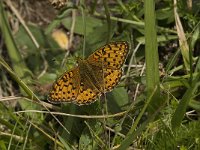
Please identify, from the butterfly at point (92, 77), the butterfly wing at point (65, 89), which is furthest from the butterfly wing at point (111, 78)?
the butterfly wing at point (65, 89)

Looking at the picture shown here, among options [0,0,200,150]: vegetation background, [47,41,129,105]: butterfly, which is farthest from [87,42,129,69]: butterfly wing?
[0,0,200,150]: vegetation background

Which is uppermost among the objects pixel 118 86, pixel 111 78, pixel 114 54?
pixel 114 54

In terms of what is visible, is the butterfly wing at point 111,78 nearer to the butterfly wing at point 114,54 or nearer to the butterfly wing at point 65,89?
the butterfly wing at point 114,54

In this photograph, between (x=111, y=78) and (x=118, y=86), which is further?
(x=118, y=86)

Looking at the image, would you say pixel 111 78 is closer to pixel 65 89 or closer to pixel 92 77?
pixel 92 77

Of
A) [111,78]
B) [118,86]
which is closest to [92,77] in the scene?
[111,78]

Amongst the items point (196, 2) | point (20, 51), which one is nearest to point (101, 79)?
point (196, 2)

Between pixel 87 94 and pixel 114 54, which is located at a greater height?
pixel 114 54
